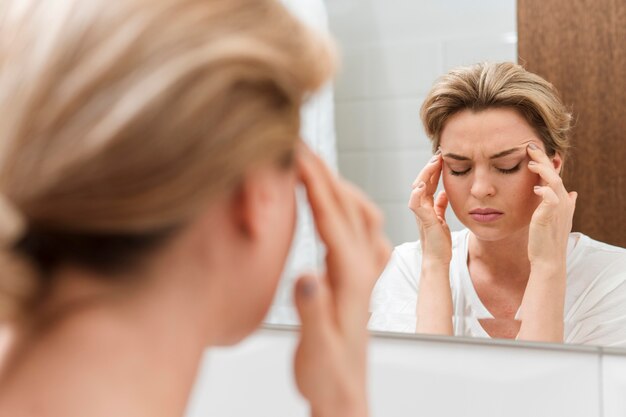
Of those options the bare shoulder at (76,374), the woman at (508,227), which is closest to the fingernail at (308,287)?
the bare shoulder at (76,374)

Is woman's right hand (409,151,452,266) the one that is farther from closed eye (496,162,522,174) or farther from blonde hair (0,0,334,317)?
blonde hair (0,0,334,317)

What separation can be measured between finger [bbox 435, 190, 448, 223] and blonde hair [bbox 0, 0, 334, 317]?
474 mm

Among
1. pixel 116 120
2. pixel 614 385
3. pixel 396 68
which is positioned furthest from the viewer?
pixel 396 68

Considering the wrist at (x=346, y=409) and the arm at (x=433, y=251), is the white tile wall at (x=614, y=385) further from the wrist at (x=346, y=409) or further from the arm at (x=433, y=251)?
the wrist at (x=346, y=409)

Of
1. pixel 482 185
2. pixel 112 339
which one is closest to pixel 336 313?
pixel 112 339

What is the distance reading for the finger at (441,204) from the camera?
856mm

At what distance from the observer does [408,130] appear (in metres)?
0.88

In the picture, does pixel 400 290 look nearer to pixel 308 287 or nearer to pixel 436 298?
pixel 436 298

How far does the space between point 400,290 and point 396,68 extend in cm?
25

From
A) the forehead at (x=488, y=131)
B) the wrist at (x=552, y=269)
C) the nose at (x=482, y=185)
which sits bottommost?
the wrist at (x=552, y=269)

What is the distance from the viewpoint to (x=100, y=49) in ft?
1.26

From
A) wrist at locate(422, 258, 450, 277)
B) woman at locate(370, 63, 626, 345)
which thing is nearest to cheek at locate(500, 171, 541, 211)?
woman at locate(370, 63, 626, 345)

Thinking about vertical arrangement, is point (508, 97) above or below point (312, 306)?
above

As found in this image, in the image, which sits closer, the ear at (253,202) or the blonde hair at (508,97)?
the ear at (253,202)
